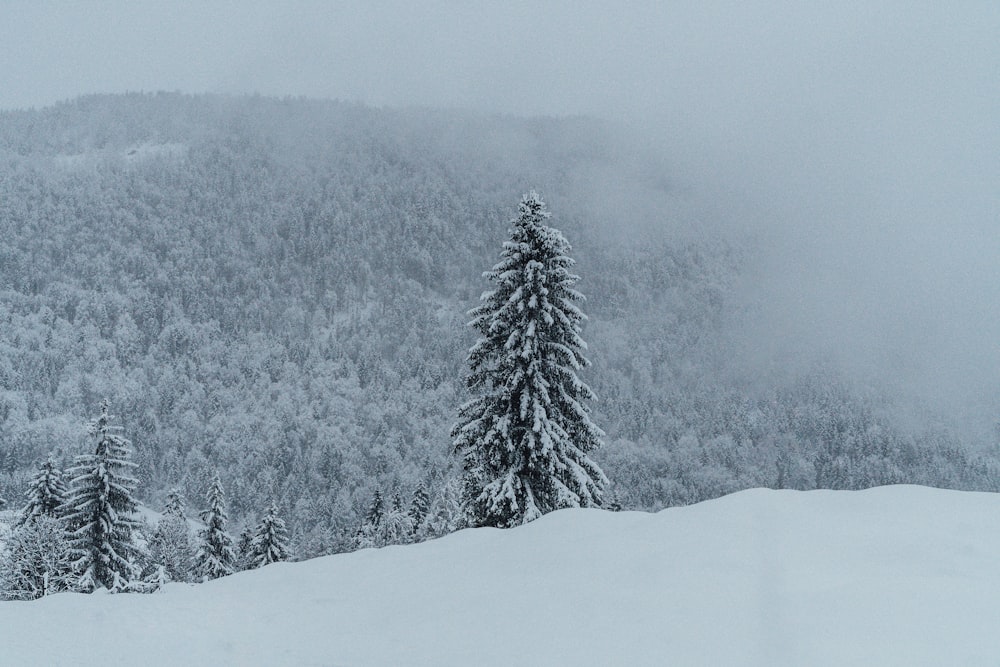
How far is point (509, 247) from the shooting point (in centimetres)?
1683

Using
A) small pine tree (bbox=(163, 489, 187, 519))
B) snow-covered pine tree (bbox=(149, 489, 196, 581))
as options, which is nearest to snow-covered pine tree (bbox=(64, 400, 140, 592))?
snow-covered pine tree (bbox=(149, 489, 196, 581))

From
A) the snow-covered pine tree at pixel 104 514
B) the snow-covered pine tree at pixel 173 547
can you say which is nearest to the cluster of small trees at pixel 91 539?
the snow-covered pine tree at pixel 104 514

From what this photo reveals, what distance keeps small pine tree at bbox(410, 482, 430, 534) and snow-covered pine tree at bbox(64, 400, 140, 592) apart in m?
34.0

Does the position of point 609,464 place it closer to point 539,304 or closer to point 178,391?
point 178,391

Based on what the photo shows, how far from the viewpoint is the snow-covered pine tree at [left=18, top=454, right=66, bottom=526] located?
2786cm

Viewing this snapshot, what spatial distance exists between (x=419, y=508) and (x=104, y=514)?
4006 centimetres

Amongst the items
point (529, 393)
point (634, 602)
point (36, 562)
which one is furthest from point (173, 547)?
point (634, 602)

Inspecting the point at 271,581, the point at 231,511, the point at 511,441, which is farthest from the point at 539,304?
the point at 231,511

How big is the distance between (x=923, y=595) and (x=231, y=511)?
480 ft

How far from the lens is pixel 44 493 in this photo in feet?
92.3

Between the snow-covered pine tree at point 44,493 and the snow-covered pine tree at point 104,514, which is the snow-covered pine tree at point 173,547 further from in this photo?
the snow-covered pine tree at point 104,514

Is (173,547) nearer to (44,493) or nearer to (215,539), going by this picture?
(215,539)

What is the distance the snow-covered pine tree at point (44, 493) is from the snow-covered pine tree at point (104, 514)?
18.5ft

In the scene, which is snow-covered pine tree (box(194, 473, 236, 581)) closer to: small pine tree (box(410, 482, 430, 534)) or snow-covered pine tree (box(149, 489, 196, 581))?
snow-covered pine tree (box(149, 489, 196, 581))
